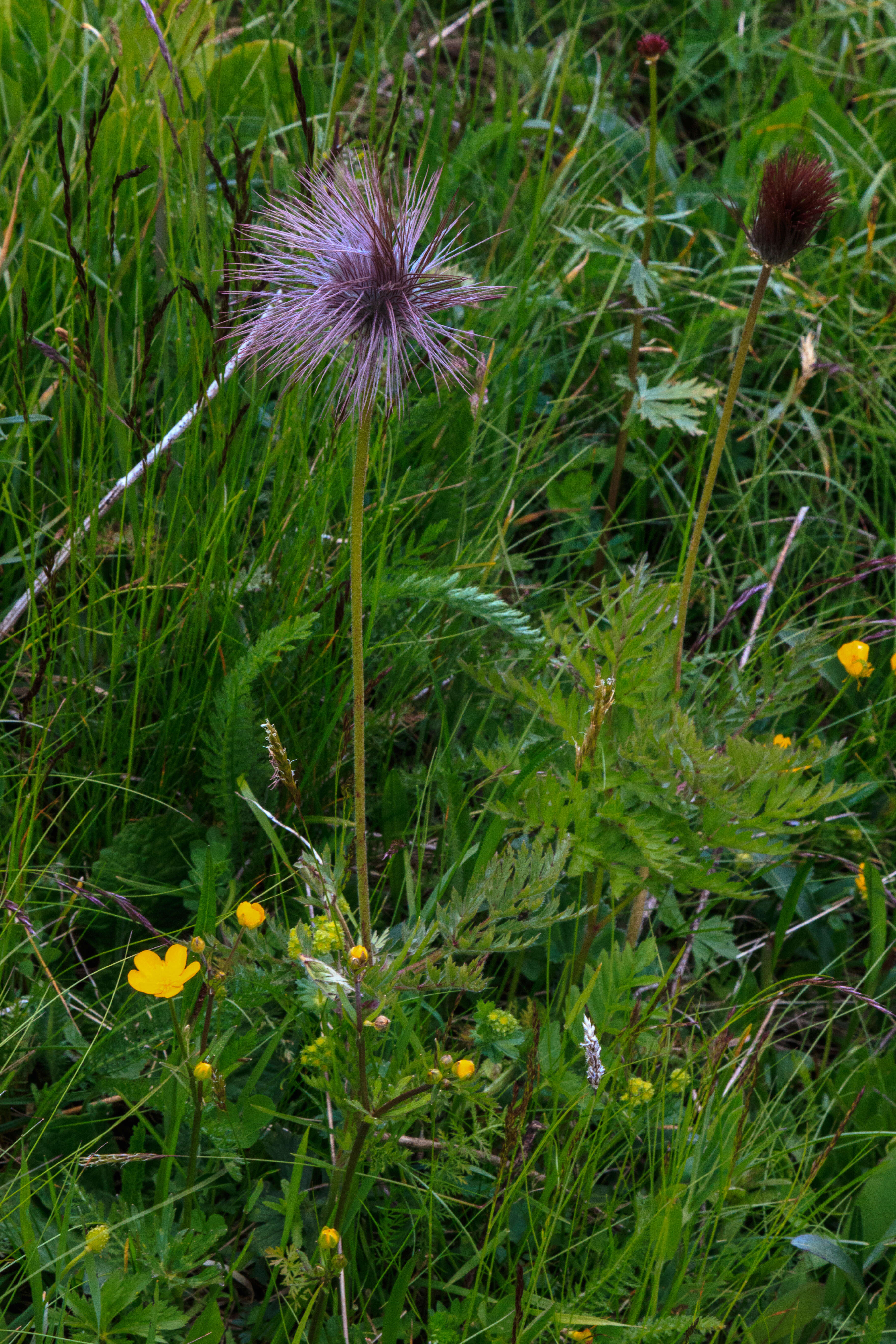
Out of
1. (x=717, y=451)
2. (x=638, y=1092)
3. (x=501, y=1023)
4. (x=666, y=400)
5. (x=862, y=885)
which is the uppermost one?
(x=717, y=451)

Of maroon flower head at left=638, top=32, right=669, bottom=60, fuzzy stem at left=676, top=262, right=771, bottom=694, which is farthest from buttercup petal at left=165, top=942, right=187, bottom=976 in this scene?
maroon flower head at left=638, top=32, right=669, bottom=60

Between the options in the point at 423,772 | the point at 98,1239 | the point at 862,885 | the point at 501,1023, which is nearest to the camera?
the point at 98,1239

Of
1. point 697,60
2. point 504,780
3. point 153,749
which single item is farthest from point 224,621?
point 697,60

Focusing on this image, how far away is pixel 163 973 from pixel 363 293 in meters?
0.82

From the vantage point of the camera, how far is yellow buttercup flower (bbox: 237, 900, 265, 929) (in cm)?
136

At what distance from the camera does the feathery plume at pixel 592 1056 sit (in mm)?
1383

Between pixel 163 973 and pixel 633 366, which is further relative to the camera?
pixel 633 366

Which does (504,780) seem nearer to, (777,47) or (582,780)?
(582,780)

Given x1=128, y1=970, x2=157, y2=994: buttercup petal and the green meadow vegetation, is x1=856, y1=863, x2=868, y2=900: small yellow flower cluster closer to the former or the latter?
the green meadow vegetation

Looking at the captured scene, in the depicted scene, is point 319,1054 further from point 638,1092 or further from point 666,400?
point 666,400

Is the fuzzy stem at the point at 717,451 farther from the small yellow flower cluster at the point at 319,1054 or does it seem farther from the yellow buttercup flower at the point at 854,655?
the small yellow flower cluster at the point at 319,1054

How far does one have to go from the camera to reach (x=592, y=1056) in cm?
141

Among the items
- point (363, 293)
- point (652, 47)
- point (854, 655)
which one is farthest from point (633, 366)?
A: point (363, 293)

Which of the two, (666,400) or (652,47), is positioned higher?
(652,47)
